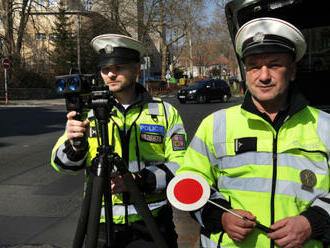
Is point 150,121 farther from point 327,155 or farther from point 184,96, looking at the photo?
point 184,96

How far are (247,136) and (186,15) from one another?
46.6 m

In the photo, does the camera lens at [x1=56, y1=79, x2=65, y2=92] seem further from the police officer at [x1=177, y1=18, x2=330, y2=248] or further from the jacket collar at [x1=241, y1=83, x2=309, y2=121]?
the jacket collar at [x1=241, y1=83, x2=309, y2=121]

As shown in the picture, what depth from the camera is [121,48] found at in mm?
2508

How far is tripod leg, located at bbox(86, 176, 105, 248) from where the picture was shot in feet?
5.84

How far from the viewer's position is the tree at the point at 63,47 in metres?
38.3

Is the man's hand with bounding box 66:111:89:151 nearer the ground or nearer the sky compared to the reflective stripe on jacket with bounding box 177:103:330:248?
nearer the sky

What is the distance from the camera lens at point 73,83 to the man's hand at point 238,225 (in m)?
0.89

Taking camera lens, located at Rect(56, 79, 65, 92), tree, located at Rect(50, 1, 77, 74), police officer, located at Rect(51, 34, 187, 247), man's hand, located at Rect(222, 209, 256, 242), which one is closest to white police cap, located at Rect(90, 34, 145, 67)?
police officer, located at Rect(51, 34, 187, 247)

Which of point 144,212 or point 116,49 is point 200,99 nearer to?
point 116,49

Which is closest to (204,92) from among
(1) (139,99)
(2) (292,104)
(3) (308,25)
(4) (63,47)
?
(4) (63,47)

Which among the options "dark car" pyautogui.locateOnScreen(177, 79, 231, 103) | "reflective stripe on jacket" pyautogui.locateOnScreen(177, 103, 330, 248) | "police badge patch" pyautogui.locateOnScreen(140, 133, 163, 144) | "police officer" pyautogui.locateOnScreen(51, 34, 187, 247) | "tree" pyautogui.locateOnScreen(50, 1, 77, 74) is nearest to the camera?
"reflective stripe on jacket" pyautogui.locateOnScreen(177, 103, 330, 248)

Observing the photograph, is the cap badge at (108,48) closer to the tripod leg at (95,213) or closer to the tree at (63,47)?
the tripod leg at (95,213)

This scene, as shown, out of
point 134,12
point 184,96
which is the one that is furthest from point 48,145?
point 134,12

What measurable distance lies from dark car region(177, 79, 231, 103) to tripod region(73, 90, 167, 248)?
2424 centimetres
